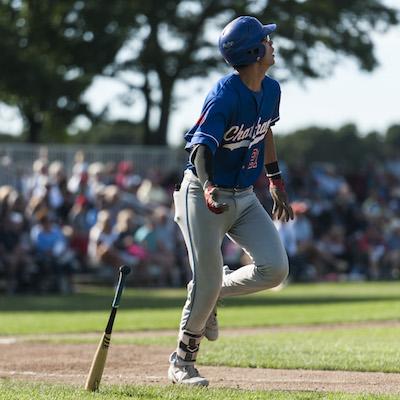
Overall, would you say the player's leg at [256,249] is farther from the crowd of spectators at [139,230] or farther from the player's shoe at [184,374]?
the crowd of spectators at [139,230]

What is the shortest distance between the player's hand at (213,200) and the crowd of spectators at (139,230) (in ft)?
44.5

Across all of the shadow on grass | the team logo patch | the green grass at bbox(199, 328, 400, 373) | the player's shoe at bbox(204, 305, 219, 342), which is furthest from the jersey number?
the shadow on grass

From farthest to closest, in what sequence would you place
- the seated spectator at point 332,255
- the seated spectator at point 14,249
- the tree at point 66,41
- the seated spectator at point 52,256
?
1. the tree at point 66,41
2. the seated spectator at point 332,255
3. the seated spectator at point 52,256
4. the seated spectator at point 14,249

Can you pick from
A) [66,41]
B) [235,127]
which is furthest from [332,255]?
[235,127]

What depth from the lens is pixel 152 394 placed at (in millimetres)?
7195

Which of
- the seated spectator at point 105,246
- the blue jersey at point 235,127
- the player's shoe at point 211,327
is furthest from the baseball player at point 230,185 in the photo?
the seated spectator at point 105,246

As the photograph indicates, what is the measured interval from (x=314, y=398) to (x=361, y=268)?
67.3ft

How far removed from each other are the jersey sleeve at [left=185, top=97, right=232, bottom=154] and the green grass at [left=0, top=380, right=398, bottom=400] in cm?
161

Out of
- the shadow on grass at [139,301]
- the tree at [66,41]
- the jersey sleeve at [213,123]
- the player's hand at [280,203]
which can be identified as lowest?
the shadow on grass at [139,301]

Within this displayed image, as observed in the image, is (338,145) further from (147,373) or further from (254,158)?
(254,158)

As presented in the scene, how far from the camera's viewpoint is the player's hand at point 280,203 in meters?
8.38

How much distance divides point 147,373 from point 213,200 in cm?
202

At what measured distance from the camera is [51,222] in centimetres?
2122

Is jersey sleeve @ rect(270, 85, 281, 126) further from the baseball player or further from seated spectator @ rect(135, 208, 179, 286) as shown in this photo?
seated spectator @ rect(135, 208, 179, 286)
